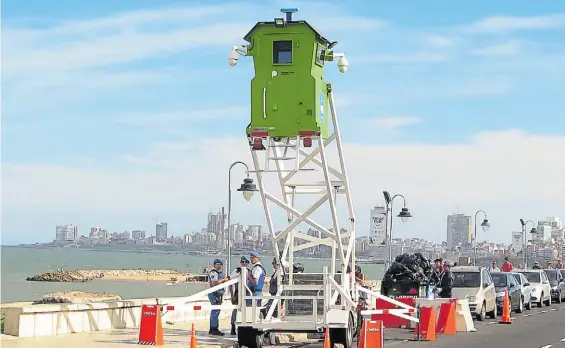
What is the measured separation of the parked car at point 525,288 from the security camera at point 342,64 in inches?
711

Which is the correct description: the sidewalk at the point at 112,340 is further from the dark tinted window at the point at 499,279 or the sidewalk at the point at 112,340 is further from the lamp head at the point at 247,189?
the dark tinted window at the point at 499,279

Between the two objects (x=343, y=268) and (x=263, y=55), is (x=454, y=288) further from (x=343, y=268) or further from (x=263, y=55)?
(x=263, y=55)

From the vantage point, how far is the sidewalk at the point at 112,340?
714 inches

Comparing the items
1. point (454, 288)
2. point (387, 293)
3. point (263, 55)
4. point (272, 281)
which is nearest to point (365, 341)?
point (272, 281)

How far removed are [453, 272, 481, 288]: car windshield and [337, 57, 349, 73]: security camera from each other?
1248 centimetres

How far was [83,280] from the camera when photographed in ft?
352

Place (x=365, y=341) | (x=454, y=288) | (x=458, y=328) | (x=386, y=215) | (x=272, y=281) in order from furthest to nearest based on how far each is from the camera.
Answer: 1. (x=386, y=215)
2. (x=454, y=288)
3. (x=458, y=328)
4. (x=272, y=281)
5. (x=365, y=341)

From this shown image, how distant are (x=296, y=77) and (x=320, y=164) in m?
2.10

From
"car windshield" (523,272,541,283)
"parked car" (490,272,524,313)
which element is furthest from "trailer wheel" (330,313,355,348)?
"car windshield" (523,272,541,283)

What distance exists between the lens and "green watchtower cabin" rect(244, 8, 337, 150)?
769 inches

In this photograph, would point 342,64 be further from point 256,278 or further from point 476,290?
point 476,290

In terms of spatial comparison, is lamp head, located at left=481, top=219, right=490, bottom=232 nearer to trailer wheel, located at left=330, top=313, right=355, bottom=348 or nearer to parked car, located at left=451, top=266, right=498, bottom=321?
parked car, located at left=451, top=266, right=498, bottom=321

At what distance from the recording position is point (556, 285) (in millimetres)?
45000

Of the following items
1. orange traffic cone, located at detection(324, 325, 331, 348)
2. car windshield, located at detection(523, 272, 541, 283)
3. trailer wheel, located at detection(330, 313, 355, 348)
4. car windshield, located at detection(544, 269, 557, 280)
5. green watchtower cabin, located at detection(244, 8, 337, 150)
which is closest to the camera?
orange traffic cone, located at detection(324, 325, 331, 348)
